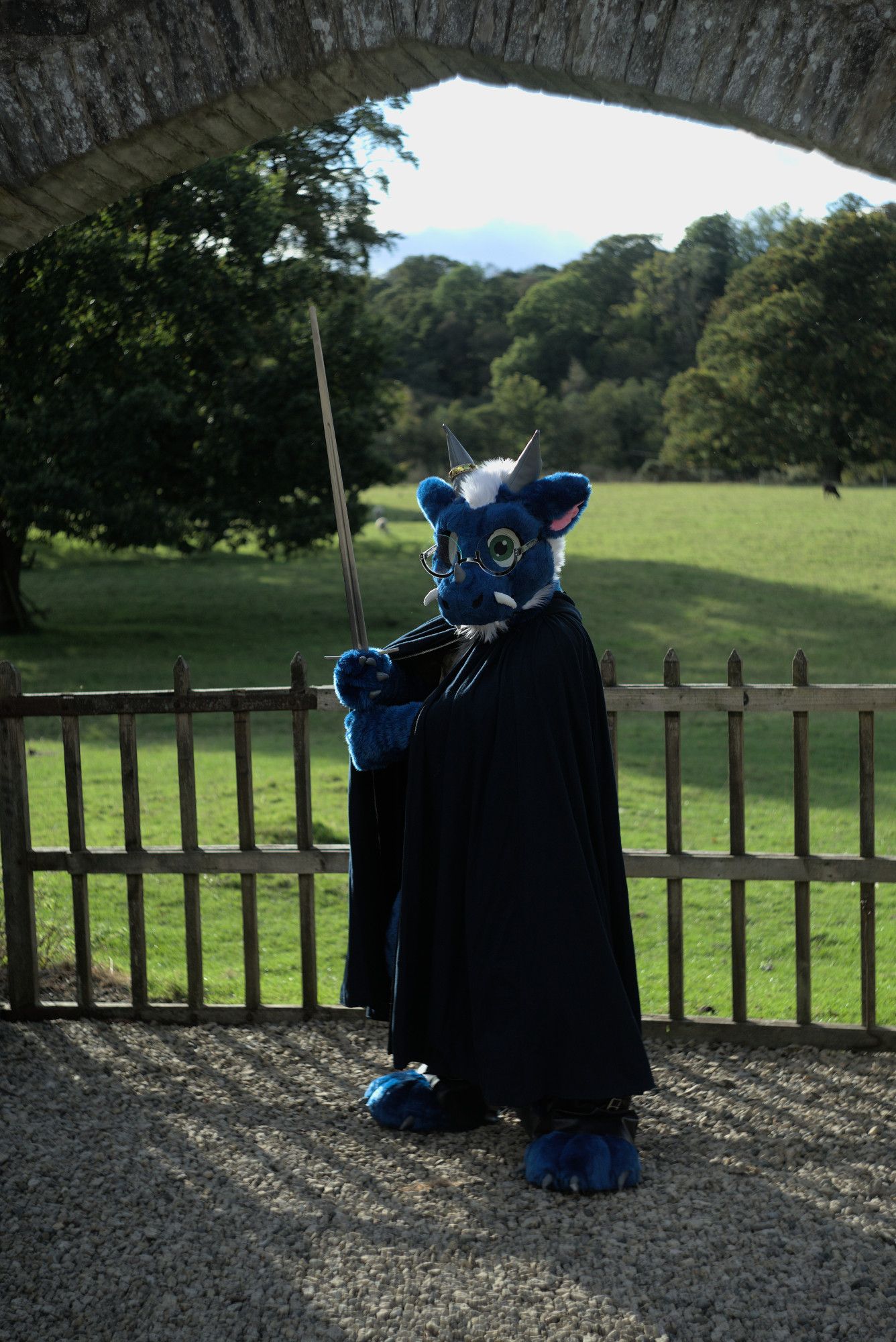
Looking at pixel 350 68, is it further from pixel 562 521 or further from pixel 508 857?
pixel 508 857

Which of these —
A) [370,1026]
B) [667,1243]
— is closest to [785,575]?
[370,1026]

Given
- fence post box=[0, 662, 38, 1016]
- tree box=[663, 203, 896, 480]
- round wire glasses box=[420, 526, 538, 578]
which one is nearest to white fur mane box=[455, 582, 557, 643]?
round wire glasses box=[420, 526, 538, 578]

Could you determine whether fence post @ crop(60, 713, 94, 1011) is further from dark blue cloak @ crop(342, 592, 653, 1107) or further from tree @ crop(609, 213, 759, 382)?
tree @ crop(609, 213, 759, 382)

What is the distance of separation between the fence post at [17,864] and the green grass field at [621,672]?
2.25 feet

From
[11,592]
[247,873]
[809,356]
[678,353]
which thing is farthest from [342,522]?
[678,353]

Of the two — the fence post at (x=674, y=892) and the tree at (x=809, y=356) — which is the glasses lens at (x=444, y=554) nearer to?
the fence post at (x=674, y=892)

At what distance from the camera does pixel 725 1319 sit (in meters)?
2.78

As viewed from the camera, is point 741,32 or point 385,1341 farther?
point 385,1341

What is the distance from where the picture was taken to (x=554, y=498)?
3684 millimetres

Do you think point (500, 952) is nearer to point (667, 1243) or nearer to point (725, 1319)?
point (667, 1243)

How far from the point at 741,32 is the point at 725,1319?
2.78 metres

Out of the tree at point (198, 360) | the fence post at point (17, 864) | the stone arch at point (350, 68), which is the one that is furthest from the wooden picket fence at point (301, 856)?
the tree at point (198, 360)

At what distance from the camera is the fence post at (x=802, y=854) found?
14.4 ft

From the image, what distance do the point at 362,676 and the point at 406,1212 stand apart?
1.53 metres
